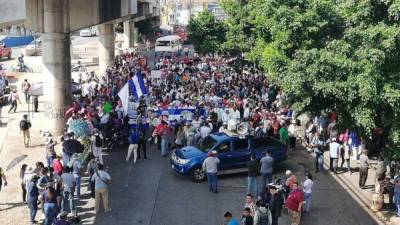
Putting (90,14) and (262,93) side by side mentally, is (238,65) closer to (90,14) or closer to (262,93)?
(262,93)

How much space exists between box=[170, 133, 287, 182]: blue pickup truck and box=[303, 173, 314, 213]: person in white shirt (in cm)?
318

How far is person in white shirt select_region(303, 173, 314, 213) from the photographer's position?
1661 centimetres

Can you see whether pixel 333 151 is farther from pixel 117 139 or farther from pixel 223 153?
pixel 117 139

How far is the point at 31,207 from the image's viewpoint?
1534 centimetres

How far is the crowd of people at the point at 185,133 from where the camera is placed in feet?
51.0

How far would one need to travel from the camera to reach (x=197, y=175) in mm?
19844

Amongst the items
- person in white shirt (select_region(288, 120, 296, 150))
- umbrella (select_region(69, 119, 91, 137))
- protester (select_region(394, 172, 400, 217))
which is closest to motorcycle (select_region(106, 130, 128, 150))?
umbrella (select_region(69, 119, 91, 137))

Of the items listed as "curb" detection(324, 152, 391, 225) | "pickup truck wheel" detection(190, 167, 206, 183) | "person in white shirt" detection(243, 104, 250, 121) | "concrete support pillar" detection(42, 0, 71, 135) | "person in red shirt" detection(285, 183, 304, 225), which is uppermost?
"concrete support pillar" detection(42, 0, 71, 135)

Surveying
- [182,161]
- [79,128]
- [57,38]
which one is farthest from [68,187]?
[57,38]

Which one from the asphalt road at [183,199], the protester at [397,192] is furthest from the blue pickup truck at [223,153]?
the protester at [397,192]

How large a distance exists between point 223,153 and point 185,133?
3.52m

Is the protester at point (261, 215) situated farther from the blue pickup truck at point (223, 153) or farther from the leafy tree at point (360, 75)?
the blue pickup truck at point (223, 153)

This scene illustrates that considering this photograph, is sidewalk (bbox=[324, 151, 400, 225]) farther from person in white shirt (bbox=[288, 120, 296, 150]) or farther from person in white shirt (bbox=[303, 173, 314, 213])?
person in white shirt (bbox=[303, 173, 314, 213])

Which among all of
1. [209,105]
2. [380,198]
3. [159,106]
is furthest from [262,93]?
[380,198]
